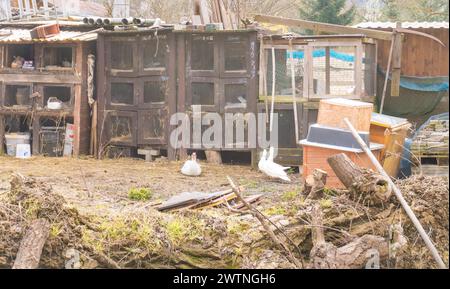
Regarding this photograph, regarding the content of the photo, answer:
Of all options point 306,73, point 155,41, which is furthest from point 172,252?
point 155,41

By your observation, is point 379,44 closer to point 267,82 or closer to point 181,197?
point 267,82

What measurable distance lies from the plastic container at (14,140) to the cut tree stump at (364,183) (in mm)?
7526

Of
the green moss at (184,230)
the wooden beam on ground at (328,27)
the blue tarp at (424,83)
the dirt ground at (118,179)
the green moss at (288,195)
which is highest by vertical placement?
the wooden beam on ground at (328,27)

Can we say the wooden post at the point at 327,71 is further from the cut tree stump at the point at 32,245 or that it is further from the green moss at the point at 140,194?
the cut tree stump at the point at 32,245

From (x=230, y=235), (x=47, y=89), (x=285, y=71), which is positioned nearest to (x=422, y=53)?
(x=285, y=71)

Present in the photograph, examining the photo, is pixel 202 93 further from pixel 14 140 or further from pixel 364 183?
pixel 364 183

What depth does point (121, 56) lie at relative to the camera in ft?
41.9

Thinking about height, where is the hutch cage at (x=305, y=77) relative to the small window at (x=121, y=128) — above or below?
above

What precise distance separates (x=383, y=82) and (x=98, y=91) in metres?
4.73

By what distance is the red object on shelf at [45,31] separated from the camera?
1245cm

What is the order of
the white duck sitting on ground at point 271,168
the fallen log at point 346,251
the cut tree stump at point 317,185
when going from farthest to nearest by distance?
the white duck sitting on ground at point 271,168 < the cut tree stump at point 317,185 < the fallen log at point 346,251

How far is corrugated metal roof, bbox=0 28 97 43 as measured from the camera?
40.9ft

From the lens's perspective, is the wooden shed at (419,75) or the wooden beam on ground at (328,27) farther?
the wooden shed at (419,75)

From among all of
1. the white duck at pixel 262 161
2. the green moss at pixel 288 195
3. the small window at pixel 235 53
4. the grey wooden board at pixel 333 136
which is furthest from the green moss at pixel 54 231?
the small window at pixel 235 53
